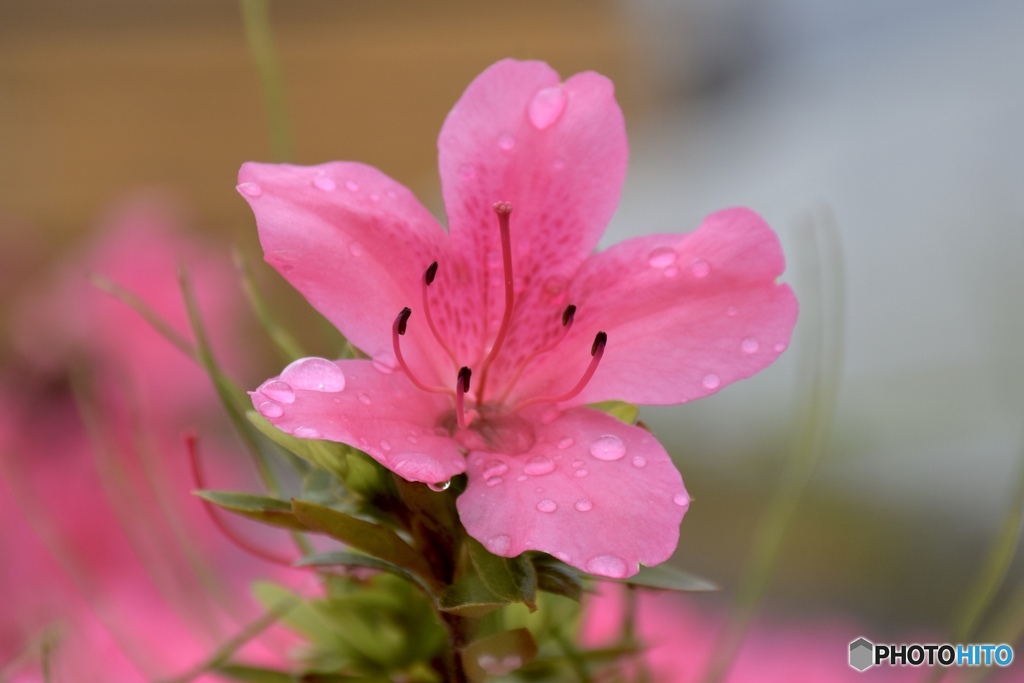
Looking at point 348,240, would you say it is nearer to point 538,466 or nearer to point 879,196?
point 538,466

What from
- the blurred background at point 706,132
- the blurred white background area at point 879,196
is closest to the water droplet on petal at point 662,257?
the blurred white background area at point 879,196

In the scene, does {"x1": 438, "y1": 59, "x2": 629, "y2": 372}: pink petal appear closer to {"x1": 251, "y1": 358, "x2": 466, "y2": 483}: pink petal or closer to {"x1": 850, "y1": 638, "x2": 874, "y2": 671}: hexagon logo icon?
{"x1": 251, "y1": 358, "x2": 466, "y2": 483}: pink petal

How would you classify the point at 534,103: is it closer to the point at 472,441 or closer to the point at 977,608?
the point at 472,441

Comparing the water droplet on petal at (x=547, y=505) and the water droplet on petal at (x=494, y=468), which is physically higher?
the water droplet on petal at (x=494, y=468)

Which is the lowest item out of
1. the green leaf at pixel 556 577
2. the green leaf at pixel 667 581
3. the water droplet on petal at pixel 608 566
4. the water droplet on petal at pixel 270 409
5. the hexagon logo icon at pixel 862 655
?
the hexagon logo icon at pixel 862 655

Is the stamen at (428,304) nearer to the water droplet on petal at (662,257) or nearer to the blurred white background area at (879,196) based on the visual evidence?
the water droplet on petal at (662,257)

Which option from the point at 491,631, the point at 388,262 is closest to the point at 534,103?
the point at 388,262

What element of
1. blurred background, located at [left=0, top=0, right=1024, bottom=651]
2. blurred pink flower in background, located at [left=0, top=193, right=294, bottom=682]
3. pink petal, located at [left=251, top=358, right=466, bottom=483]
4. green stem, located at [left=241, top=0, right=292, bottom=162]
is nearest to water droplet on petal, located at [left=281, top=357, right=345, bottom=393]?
pink petal, located at [left=251, top=358, right=466, bottom=483]

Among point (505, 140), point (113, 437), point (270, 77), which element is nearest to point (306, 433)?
point (505, 140)
